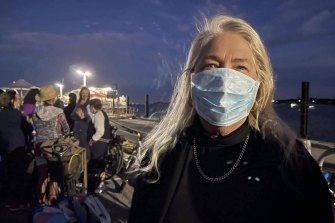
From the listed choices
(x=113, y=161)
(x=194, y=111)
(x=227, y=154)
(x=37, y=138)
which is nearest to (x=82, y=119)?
(x=113, y=161)

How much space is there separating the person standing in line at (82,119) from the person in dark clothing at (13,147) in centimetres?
94

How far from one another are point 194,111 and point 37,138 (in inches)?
180

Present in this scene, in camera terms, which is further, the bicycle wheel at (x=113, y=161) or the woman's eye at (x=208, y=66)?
the bicycle wheel at (x=113, y=161)

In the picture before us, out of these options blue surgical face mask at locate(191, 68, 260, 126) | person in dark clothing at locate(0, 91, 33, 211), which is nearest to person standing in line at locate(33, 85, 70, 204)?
person in dark clothing at locate(0, 91, 33, 211)

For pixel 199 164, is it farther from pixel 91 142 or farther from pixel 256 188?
pixel 91 142

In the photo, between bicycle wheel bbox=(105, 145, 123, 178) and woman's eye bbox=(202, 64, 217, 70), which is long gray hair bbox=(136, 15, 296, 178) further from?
bicycle wheel bbox=(105, 145, 123, 178)

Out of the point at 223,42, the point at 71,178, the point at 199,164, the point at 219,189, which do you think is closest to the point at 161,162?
the point at 199,164

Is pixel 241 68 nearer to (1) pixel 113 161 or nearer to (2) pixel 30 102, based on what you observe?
(1) pixel 113 161

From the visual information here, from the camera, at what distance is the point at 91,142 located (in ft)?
23.7

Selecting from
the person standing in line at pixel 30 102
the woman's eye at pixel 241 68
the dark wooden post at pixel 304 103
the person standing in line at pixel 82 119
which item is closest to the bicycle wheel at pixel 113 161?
the person standing in line at pixel 82 119

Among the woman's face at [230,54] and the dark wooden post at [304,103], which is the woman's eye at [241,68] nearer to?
the woman's face at [230,54]

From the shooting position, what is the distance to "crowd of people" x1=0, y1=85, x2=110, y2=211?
592 cm

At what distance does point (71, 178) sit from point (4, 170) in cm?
209

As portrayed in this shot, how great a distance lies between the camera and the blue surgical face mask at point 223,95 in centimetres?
162
